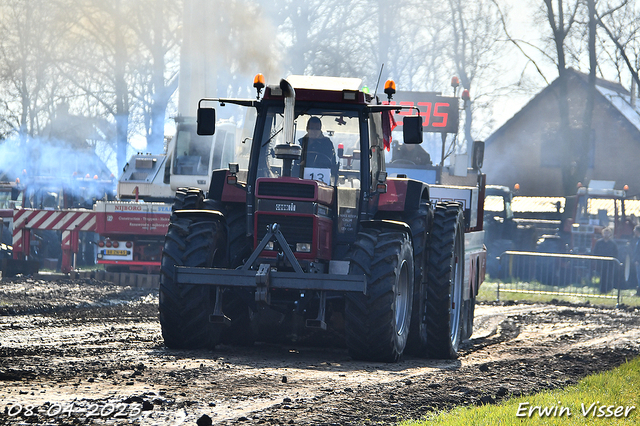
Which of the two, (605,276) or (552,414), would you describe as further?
(605,276)

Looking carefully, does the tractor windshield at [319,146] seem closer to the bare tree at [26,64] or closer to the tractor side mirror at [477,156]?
the tractor side mirror at [477,156]

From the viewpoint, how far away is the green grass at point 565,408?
6281mm

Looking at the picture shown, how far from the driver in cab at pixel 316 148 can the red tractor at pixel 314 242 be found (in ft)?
0.03

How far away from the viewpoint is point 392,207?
10.1 meters

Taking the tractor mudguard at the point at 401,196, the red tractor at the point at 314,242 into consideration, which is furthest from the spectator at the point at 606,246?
the tractor mudguard at the point at 401,196

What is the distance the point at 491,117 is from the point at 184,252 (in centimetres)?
4830

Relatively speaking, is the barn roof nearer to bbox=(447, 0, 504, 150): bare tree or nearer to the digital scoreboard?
bbox=(447, 0, 504, 150): bare tree

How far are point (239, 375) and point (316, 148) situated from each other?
117 inches

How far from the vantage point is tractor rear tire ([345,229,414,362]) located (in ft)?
29.0

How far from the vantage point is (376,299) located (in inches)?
347

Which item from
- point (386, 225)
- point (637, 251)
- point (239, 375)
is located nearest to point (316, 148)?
point (386, 225)

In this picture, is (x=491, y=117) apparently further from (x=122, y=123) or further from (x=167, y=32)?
(x=167, y=32)

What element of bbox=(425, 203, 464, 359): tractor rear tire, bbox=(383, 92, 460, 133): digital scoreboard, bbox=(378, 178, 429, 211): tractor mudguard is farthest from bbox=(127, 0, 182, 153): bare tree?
bbox=(425, 203, 464, 359): tractor rear tire

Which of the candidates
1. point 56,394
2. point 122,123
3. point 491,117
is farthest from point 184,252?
point 491,117
